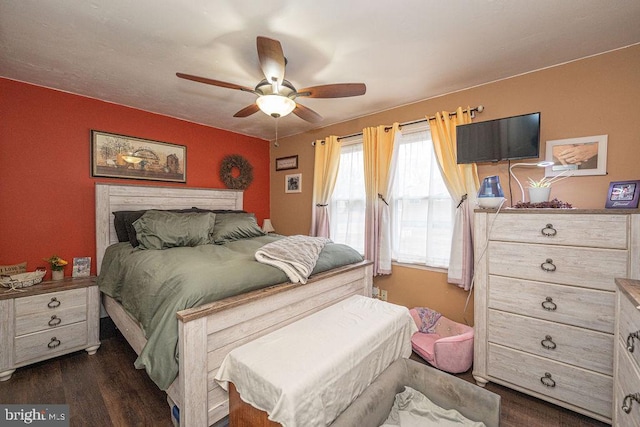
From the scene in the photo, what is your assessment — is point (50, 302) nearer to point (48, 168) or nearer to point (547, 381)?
point (48, 168)

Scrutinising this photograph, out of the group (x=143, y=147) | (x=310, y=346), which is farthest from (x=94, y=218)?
(x=310, y=346)

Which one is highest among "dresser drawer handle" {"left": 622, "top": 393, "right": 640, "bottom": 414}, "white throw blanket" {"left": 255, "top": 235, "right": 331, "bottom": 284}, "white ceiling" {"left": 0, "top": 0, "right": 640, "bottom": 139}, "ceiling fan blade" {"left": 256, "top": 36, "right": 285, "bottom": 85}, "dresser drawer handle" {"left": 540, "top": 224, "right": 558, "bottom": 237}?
"white ceiling" {"left": 0, "top": 0, "right": 640, "bottom": 139}

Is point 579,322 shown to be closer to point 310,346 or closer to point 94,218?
point 310,346

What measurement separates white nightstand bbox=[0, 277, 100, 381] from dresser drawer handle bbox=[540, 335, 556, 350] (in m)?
3.50

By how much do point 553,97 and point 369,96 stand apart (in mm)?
1514

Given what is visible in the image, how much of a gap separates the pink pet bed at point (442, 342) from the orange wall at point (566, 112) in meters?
0.19

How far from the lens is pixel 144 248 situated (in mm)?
2344

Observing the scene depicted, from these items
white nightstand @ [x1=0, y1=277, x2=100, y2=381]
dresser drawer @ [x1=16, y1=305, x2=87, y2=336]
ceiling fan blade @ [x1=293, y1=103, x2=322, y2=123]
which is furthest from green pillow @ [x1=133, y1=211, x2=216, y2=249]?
ceiling fan blade @ [x1=293, y1=103, x2=322, y2=123]

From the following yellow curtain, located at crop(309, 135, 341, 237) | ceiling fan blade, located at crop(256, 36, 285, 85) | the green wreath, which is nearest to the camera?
ceiling fan blade, located at crop(256, 36, 285, 85)

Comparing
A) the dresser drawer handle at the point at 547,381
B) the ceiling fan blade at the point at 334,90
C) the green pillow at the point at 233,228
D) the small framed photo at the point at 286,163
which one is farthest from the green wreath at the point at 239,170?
the dresser drawer handle at the point at 547,381

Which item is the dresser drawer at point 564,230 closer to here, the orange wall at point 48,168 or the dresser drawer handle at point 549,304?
the dresser drawer handle at point 549,304

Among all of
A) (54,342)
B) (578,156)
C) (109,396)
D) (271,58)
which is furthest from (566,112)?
(54,342)

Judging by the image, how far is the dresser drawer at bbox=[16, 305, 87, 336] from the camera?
2.02m

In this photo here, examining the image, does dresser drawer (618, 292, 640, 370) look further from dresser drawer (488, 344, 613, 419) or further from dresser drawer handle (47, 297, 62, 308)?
dresser drawer handle (47, 297, 62, 308)
